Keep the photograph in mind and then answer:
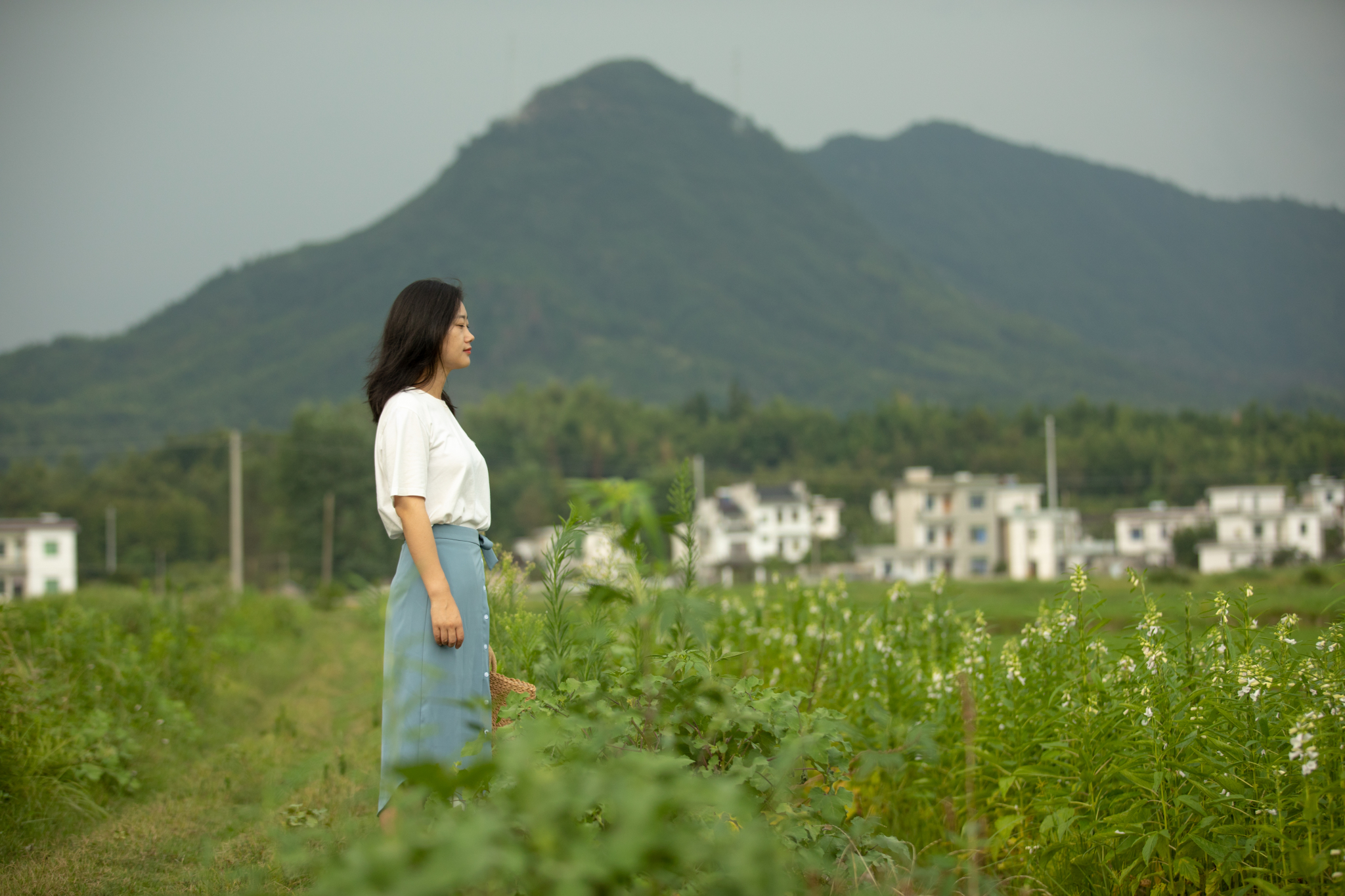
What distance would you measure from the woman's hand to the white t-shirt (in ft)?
0.83

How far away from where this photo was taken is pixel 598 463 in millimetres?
92375

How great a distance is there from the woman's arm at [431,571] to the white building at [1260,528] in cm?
6028

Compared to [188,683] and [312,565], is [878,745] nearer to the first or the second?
[188,683]

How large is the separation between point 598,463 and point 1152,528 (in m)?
44.3

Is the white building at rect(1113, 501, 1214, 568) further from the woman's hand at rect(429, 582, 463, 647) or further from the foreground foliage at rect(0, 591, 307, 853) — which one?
the woman's hand at rect(429, 582, 463, 647)

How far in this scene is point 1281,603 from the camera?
18.9m

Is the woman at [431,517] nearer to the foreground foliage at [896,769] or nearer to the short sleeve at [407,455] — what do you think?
the short sleeve at [407,455]

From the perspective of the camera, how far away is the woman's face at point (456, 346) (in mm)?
3232

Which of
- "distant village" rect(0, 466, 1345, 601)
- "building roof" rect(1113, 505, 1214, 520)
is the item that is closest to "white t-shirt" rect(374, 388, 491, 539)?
"distant village" rect(0, 466, 1345, 601)

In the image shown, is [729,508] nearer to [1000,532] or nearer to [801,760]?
[1000,532]

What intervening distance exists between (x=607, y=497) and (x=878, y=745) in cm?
288

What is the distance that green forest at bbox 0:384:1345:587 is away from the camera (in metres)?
62.3

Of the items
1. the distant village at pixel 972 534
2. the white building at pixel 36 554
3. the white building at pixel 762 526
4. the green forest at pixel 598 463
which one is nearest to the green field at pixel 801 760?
the distant village at pixel 972 534

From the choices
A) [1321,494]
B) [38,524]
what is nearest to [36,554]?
[38,524]
